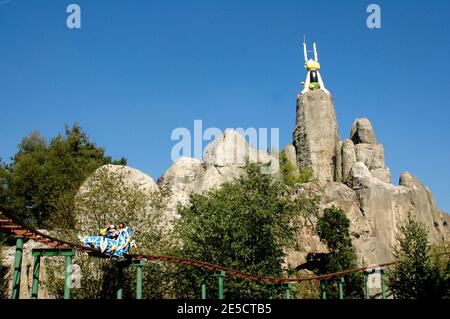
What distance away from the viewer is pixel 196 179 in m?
50.7

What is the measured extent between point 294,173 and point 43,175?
1131 inches

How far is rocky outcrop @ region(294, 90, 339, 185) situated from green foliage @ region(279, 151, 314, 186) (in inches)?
59.9

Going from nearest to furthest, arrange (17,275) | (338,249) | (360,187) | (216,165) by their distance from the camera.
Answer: (17,275)
(338,249)
(360,187)
(216,165)

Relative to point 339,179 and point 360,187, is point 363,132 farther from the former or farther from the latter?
point 360,187

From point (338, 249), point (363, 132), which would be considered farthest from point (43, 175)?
point (363, 132)

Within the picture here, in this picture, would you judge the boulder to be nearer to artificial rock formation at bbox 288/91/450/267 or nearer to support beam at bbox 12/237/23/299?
artificial rock formation at bbox 288/91/450/267

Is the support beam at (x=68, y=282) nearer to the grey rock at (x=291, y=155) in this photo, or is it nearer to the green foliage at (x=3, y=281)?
the green foliage at (x=3, y=281)

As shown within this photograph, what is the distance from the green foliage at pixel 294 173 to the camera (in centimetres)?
5834

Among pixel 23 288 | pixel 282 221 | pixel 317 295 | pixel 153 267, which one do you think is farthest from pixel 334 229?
pixel 23 288

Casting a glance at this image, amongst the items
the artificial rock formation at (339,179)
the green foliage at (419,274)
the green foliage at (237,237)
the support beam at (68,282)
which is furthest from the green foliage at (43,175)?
the support beam at (68,282)

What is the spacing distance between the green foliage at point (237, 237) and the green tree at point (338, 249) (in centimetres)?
1002

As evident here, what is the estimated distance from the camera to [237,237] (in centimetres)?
2945
